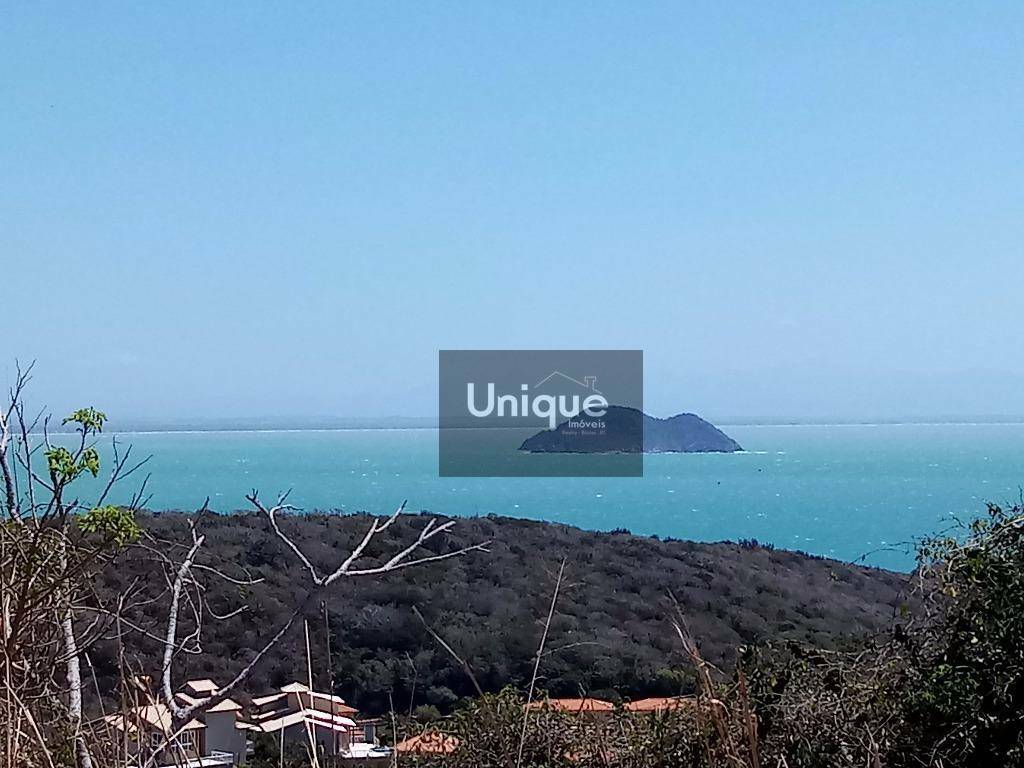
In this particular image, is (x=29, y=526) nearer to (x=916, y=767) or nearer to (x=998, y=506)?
(x=916, y=767)

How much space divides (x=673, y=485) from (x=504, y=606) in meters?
11.5

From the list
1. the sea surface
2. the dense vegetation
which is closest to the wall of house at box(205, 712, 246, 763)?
the dense vegetation

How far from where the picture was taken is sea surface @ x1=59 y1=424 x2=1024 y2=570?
428 inches

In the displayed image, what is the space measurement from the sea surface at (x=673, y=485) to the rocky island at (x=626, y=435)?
1.28ft

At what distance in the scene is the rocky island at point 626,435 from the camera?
1902 cm

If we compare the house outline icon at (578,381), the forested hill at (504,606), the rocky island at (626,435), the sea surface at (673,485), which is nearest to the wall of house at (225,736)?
the forested hill at (504,606)

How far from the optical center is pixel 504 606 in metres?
9.27

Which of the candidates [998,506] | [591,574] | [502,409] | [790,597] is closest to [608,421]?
[502,409]

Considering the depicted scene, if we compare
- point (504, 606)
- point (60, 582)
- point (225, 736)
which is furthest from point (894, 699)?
point (504, 606)

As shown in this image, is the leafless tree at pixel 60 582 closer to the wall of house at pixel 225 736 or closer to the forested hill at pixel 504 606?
the wall of house at pixel 225 736

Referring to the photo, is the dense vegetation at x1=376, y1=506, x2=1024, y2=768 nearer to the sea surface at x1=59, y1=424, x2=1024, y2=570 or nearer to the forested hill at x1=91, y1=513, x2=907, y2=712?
the forested hill at x1=91, y1=513, x2=907, y2=712

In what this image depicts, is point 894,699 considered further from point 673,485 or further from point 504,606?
point 673,485

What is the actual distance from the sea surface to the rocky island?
0.39 meters

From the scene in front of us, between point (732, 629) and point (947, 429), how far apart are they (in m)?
26.3
